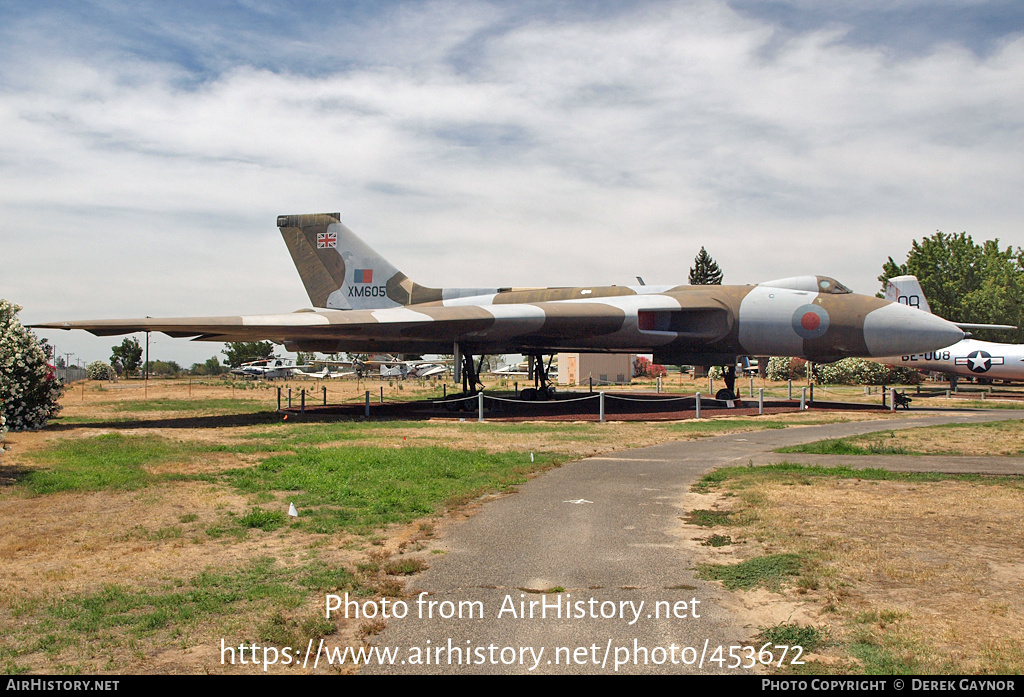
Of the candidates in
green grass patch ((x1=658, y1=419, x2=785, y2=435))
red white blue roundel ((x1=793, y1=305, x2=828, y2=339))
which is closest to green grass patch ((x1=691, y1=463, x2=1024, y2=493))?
green grass patch ((x1=658, y1=419, x2=785, y2=435))

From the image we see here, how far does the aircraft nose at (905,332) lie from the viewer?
20016mm

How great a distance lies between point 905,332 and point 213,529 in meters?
19.3

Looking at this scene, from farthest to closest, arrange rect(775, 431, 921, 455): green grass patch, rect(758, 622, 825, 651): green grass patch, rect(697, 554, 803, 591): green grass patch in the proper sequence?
1. rect(775, 431, 921, 455): green grass patch
2. rect(697, 554, 803, 591): green grass patch
3. rect(758, 622, 825, 651): green grass patch

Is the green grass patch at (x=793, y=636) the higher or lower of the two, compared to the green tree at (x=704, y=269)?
lower

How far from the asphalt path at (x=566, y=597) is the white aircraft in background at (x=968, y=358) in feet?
90.7

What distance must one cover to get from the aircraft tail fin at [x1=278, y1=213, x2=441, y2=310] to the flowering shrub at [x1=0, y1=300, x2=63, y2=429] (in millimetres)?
10151

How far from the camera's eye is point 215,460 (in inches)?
475

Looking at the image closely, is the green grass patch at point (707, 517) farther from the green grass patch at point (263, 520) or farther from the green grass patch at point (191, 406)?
the green grass patch at point (191, 406)

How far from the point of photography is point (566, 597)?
477cm

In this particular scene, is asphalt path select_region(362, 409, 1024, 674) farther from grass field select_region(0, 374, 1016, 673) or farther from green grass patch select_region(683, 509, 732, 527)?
grass field select_region(0, 374, 1016, 673)

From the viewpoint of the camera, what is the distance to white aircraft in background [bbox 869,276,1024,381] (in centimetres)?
3044

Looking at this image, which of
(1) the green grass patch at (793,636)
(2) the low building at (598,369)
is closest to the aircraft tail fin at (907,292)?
(2) the low building at (598,369)

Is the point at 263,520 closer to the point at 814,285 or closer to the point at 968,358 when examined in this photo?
the point at 814,285
